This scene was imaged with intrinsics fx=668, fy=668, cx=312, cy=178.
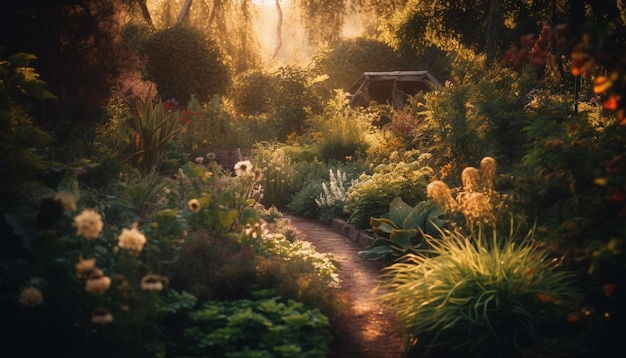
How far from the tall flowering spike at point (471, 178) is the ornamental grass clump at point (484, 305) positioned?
2.92 feet

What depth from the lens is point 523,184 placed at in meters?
5.53

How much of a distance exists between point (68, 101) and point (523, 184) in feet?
20.1

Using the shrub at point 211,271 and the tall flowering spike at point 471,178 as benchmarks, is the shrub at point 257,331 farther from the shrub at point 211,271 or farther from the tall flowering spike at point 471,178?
the tall flowering spike at point 471,178

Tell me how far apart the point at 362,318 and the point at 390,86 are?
16.7 m

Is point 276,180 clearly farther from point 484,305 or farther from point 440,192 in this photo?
point 484,305

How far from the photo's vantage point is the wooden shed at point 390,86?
18.9 meters

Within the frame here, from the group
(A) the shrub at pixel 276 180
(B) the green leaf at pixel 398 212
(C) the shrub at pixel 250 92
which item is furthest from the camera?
(C) the shrub at pixel 250 92

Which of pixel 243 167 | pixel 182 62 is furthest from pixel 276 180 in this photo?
pixel 182 62

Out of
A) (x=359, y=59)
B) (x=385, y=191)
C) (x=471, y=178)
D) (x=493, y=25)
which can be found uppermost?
(x=359, y=59)

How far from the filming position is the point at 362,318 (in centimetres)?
531

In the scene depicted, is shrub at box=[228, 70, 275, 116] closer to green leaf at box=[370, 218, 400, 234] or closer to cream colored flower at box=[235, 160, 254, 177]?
green leaf at box=[370, 218, 400, 234]

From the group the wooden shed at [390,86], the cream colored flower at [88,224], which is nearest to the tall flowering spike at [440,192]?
the cream colored flower at [88,224]

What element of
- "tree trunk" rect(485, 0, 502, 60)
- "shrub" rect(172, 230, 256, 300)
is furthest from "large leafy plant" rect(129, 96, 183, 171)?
"tree trunk" rect(485, 0, 502, 60)

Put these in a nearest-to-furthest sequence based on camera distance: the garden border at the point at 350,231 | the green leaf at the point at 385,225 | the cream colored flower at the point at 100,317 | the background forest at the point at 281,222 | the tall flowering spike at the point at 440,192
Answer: the cream colored flower at the point at 100,317
the background forest at the point at 281,222
the tall flowering spike at the point at 440,192
the green leaf at the point at 385,225
the garden border at the point at 350,231
